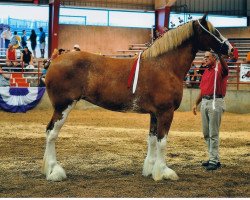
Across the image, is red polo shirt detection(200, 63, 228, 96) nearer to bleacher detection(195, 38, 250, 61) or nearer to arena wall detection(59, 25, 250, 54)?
bleacher detection(195, 38, 250, 61)

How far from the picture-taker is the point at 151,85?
21.2 ft

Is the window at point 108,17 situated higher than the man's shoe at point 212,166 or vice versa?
the window at point 108,17

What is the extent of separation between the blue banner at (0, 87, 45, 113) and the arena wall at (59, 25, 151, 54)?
37.9 feet

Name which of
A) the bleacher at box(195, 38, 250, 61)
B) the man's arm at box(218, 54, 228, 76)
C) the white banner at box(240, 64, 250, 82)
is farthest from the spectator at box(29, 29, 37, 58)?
the man's arm at box(218, 54, 228, 76)

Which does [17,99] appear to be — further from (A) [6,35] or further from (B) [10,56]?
(A) [6,35]

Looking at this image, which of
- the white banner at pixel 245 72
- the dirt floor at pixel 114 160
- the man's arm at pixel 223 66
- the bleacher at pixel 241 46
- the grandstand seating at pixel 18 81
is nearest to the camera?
the dirt floor at pixel 114 160

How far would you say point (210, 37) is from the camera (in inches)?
265

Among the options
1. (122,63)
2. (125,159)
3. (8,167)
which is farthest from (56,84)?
(125,159)

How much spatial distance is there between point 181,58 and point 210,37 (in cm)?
53

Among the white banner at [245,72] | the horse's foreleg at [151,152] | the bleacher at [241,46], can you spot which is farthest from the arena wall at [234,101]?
the horse's foreleg at [151,152]

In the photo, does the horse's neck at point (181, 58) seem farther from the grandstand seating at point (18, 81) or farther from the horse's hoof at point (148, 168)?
the grandstand seating at point (18, 81)

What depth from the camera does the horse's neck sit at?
6668mm

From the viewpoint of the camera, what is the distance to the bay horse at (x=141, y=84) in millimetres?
6422

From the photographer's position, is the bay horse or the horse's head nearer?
the bay horse
